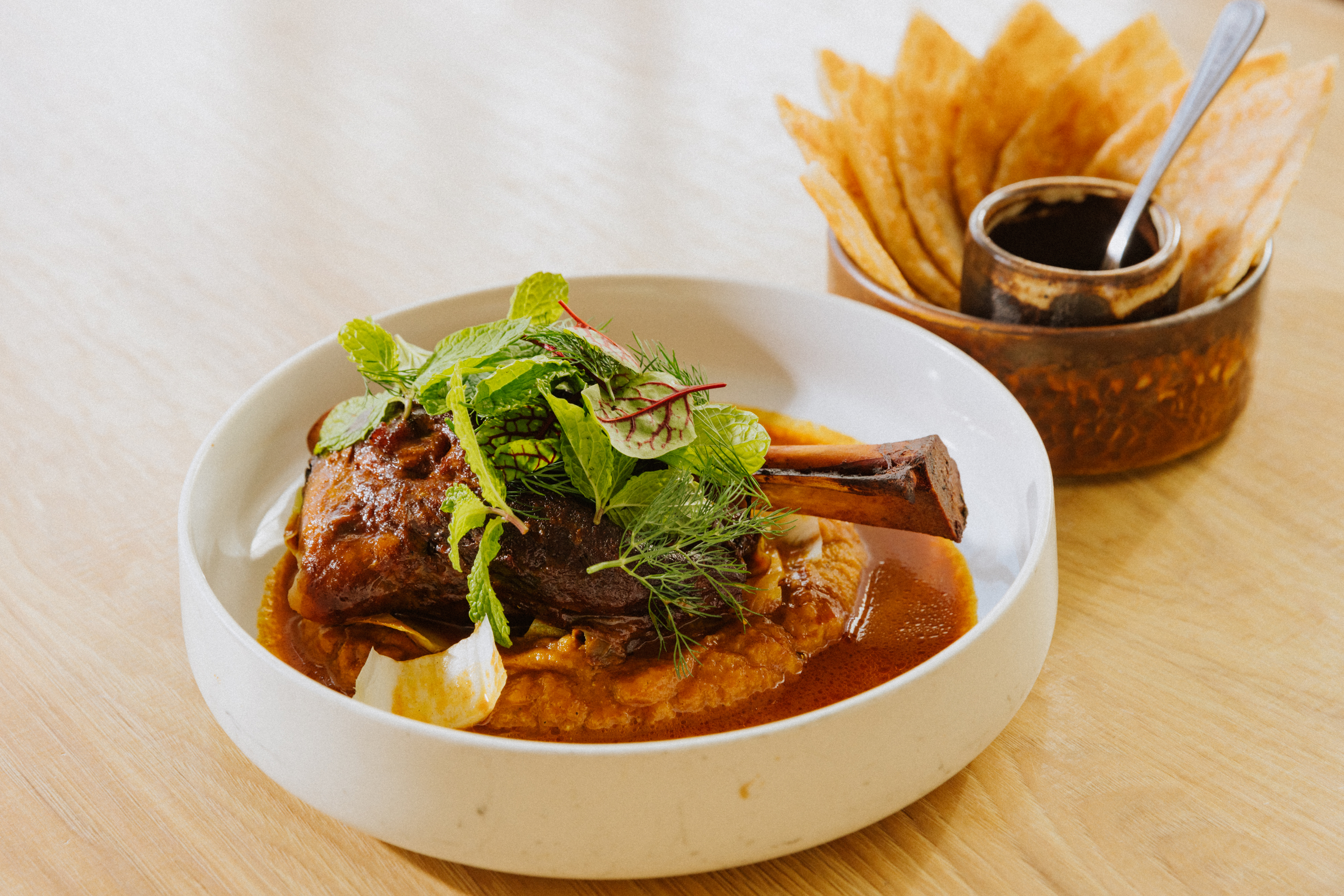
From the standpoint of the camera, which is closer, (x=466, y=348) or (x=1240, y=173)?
(x=466, y=348)

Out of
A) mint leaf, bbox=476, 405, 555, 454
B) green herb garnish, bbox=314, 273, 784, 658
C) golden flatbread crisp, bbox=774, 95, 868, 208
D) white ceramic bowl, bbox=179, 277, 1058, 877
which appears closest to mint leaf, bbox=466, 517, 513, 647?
green herb garnish, bbox=314, 273, 784, 658

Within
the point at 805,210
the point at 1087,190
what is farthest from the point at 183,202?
the point at 1087,190

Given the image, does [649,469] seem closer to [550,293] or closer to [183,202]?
[550,293]

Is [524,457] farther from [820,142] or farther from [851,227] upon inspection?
[820,142]

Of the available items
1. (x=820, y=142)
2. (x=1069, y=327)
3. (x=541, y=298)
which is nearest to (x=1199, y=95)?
(x=1069, y=327)

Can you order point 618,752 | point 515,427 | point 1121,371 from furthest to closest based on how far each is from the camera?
point 1121,371 → point 515,427 → point 618,752

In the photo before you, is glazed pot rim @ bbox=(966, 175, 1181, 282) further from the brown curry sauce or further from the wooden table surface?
the brown curry sauce
